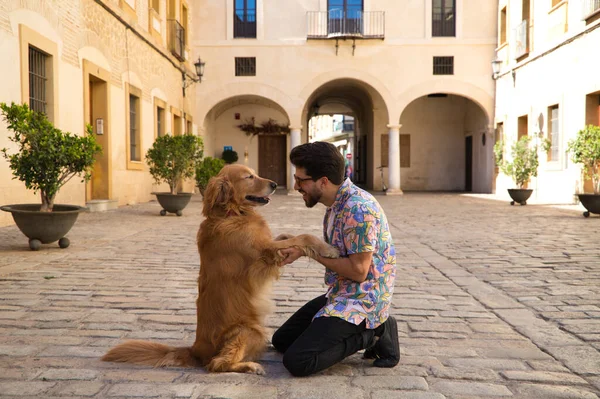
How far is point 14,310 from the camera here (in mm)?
4648

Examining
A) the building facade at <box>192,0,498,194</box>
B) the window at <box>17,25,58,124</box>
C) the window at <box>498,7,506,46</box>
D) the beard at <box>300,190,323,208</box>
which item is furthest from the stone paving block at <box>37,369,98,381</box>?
the window at <box>498,7,506,46</box>

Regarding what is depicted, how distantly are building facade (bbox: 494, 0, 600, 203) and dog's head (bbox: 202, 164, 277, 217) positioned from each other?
14775 millimetres

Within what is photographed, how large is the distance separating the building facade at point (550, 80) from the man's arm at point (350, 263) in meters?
14.8

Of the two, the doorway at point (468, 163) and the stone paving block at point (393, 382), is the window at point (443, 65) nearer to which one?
the doorway at point (468, 163)

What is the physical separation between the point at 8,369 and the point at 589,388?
3284mm

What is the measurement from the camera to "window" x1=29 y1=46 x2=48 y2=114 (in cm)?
1147

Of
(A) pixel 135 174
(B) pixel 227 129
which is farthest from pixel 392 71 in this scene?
(A) pixel 135 174

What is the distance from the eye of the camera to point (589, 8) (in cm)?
1551

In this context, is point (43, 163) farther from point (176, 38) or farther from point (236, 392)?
point (176, 38)

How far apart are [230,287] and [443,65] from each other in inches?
915

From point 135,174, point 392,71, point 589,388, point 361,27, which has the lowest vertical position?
point 589,388

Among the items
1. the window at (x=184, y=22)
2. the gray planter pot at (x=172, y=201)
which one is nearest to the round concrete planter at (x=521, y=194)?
the gray planter pot at (x=172, y=201)

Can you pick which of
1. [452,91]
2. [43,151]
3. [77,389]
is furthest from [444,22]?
[77,389]

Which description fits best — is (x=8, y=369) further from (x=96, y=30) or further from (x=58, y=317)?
(x=96, y=30)
